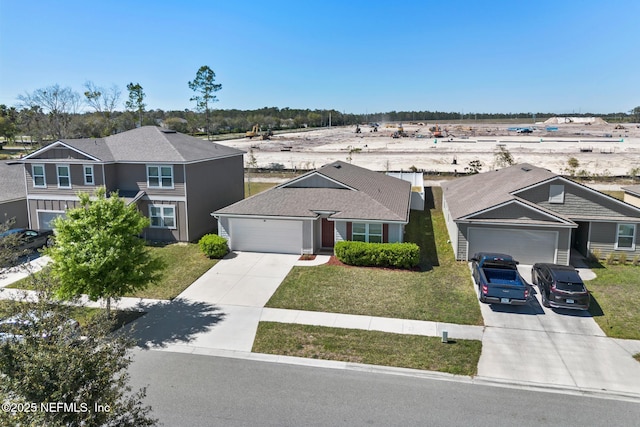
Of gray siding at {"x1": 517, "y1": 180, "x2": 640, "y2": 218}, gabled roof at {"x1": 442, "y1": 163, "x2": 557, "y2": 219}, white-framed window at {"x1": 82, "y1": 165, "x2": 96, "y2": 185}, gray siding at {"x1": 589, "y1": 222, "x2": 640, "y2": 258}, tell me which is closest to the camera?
gray siding at {"x1": 517, "y1": 180, "x2": 640, "y2": 218}

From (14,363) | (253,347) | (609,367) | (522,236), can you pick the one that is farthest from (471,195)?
(14,363)

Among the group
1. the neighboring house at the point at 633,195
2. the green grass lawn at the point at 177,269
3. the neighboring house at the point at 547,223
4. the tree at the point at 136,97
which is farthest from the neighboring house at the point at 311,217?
the tree at the point at 136,97

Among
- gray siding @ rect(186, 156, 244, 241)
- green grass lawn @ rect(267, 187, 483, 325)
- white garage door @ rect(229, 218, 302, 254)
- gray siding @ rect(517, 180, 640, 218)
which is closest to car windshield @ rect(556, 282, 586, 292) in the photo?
green grass lawn @ rect(267, 187, 483, 325)

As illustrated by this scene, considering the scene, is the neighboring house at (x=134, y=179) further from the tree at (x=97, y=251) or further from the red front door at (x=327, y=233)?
the tree at (x=97, y=251)

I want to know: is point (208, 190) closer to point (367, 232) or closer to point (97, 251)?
point (367, 232)

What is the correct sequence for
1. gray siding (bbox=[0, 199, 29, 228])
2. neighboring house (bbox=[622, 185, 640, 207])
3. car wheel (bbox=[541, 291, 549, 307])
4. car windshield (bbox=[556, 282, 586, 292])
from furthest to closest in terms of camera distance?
gray siding (bbox=[0, 199, 29, 228]), neighboring house (bbox=[622, 185, 640, 207]), car wheel (bbox=[541, 291, 549, 307]), car windshield (bbox=[556, 282, 586, 292])

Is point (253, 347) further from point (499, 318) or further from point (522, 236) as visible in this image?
point (522, 236)

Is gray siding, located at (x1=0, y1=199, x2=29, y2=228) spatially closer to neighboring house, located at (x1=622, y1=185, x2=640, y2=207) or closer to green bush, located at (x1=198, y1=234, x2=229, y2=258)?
green bush, located at (x1=198, y1=234, x2=229, y2=258)
